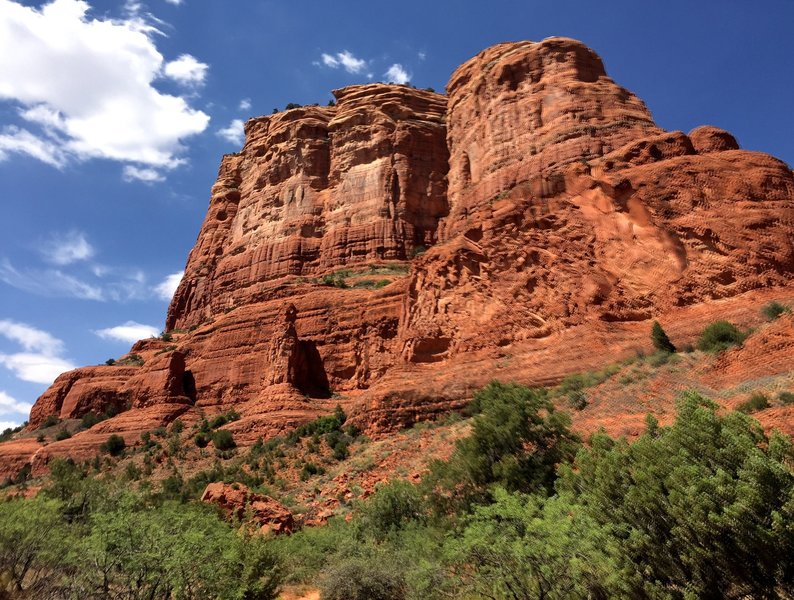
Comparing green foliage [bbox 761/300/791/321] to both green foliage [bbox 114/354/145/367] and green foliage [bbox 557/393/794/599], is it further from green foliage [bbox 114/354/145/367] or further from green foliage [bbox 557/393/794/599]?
green foliage [bbox 114/354/145/367]

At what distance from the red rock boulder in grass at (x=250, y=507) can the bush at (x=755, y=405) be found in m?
14.6

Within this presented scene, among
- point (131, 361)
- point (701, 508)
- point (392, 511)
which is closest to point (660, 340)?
point (392, 511)

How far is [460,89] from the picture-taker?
60344 millimetres

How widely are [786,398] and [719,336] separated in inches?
382

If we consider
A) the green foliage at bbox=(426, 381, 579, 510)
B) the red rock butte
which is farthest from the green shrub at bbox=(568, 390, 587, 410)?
the green foliage at bbox=(426, 381, 579, 510)

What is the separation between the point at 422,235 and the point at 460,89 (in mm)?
17183

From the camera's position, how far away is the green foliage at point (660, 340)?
23000 mm

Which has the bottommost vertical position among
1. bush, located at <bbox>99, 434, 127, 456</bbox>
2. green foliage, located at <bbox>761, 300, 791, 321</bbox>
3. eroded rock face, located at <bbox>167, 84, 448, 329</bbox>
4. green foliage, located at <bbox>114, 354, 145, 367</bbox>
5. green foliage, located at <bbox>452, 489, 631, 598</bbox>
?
green foliage, located at <bbox>452, 489, 631, 598</bbox>

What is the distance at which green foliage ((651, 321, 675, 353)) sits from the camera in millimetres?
23000

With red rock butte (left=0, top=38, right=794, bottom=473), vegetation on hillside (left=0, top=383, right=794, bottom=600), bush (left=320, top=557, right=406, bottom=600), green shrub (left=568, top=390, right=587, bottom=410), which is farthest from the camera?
red rock butte (left=0, top=38, right=794, bottom=473)

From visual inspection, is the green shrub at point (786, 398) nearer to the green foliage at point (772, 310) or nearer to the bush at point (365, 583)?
the bush at point (365, 583)

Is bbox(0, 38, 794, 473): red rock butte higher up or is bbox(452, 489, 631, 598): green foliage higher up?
bbox(0, 38, 794, 473): red rock butte

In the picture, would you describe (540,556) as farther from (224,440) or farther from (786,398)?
(224,440)

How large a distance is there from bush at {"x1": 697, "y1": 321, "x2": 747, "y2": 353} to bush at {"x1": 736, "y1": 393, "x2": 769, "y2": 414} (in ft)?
28.0
